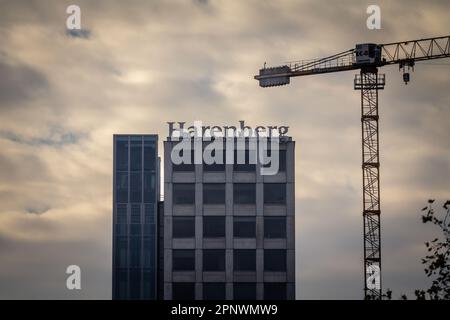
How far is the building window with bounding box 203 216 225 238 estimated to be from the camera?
126 metres

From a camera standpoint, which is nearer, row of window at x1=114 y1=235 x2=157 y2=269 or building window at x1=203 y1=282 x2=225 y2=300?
building window at x1=203 y1=282 x2=225 y2=300

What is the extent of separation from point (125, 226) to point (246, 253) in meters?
47.1

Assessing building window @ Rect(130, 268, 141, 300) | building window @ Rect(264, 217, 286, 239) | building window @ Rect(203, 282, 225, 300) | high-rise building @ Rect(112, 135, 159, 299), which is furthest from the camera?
high-rise building @ Rect(112, 135, 159, 299)

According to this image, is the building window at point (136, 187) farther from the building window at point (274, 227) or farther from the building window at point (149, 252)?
the building window at point (274, 227)

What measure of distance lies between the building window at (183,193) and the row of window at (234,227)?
7.45ft

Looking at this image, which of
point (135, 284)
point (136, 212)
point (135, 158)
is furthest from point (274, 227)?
point (135, 158)

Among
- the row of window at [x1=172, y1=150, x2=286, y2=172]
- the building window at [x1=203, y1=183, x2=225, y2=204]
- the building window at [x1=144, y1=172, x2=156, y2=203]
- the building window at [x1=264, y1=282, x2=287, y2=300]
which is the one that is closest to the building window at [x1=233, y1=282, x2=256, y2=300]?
the building window at [x1=264, y1=282, x2=287, y2=300]

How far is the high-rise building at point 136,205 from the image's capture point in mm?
163000

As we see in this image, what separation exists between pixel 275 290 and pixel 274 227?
27.5 feet

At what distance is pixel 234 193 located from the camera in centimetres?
12719

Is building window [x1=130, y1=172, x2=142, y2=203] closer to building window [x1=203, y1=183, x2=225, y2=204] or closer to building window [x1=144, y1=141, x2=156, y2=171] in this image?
building window [x1=144, y1=141, x2=156, y2=171]
